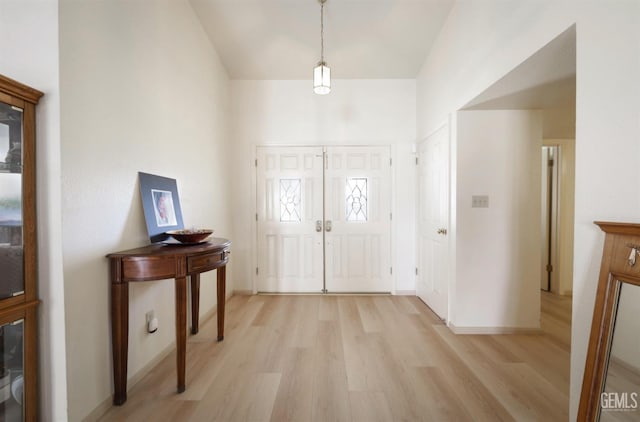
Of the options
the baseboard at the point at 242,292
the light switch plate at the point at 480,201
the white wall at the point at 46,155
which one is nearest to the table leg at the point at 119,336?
the white wall at the point at 46,155

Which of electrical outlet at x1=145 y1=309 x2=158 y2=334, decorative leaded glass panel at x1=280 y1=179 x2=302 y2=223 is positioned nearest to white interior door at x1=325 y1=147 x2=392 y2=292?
decorative leaded glass panel at x1=280 y1=179 x2=302 y2=223

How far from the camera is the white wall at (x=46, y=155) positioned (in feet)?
4.23

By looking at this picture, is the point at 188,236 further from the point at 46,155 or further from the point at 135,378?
the point at 135,378

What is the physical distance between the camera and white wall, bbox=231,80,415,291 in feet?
12.1

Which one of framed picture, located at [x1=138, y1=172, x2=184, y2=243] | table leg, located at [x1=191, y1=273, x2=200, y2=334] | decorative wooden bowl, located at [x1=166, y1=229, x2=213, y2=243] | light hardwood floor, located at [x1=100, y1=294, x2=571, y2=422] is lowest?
light hardwood floor, located at [x1=100, y1=294, x2=571, y2=422]

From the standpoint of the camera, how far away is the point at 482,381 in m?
1.86

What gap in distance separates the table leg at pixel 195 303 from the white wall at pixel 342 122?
120 centimetres

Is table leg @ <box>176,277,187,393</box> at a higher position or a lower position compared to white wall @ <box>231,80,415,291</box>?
lower

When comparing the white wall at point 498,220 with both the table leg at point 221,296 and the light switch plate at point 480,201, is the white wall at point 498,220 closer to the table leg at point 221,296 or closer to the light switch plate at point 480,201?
the light switch plate at point 480,201

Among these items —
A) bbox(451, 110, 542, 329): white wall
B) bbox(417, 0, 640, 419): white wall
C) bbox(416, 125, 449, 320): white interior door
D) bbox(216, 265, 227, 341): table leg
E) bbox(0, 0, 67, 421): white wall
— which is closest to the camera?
bbox(417, 0, 640, 419): white wall

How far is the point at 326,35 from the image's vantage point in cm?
297

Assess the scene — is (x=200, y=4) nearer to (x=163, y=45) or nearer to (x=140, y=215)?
(x=163, y=45)

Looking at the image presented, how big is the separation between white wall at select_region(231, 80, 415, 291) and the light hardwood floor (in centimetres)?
121

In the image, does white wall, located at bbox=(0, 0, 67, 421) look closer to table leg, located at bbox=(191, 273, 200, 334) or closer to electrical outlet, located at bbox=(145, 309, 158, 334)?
electrical outlet, located at bbox=(145, 309, 158, 334)
